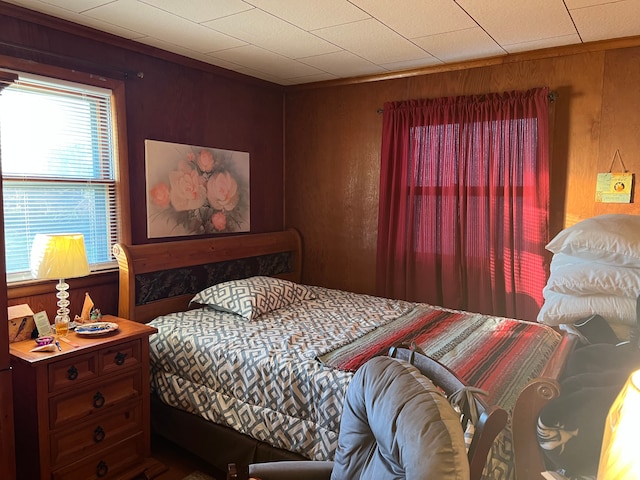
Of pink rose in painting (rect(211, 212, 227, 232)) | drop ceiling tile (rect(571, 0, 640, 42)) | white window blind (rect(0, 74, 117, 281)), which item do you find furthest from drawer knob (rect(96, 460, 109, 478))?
drop ceiling tile (rect(571, 0, 640, 42))

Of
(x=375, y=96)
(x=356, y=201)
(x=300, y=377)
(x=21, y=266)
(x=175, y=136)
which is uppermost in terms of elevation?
(x=375, y=96)

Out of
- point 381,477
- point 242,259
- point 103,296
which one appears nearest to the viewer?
point 381,477

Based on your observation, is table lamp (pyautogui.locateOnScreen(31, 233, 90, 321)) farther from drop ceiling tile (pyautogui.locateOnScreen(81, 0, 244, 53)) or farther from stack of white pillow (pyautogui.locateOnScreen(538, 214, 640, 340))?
stack of white pillow (pyautogui.locateOnScreen(538, 214, 640, 340))

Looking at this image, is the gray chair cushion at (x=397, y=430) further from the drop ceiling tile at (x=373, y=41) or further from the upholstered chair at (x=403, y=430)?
the drop ceiling tile at (x=373, y=41)

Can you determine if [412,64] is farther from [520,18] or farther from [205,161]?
[205,161]

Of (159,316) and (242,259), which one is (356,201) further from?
(159,316)

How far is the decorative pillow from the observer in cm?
309

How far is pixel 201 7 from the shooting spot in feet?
7.98

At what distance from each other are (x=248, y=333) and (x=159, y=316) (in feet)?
2.62

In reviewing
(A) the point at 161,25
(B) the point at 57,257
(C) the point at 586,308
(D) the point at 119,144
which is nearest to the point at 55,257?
(B) the point at 57,257

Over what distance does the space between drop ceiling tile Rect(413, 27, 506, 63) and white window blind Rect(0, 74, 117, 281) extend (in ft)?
6.78

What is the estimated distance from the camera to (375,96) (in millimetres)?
3891

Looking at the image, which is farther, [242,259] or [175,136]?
[242,259]

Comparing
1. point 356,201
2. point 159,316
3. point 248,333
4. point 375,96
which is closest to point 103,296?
point 159,316
